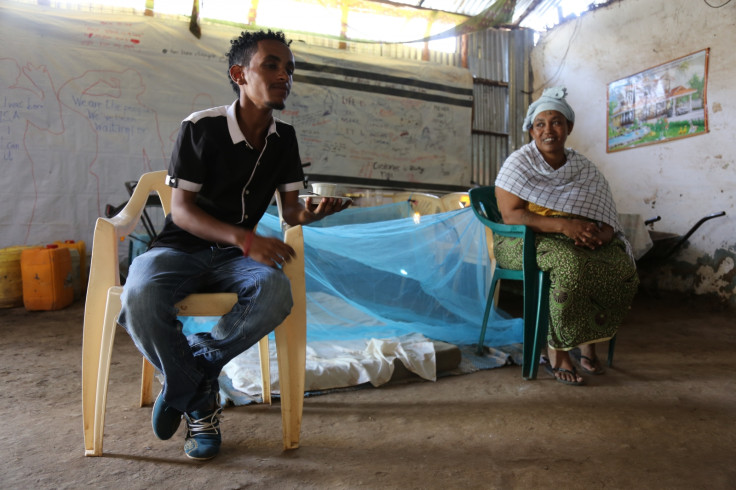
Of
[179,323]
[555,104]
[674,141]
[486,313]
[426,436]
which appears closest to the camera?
[179,323]

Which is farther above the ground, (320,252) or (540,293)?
(320,252)

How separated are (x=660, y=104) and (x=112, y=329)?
4845mm

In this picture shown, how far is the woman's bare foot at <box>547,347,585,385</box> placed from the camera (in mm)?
1958

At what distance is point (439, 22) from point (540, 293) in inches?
171

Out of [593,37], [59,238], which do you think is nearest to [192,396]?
[59,238]

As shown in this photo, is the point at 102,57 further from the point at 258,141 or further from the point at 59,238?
the point at 258,141

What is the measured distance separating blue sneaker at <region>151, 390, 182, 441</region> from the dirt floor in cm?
6

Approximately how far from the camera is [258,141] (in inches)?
59.5

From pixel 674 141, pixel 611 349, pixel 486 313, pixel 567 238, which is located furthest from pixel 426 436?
pixel 674 141

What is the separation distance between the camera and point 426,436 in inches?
56.7

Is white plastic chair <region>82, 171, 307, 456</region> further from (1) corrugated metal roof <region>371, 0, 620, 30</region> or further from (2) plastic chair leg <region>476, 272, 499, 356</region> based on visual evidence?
(1) corrugated metal roof <region>371, 0, 620, 30</region>

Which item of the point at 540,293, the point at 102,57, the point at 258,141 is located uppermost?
the point at 102,57

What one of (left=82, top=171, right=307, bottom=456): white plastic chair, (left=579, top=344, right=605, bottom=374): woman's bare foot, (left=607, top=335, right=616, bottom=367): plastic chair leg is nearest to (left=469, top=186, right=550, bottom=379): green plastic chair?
(left=579, top=344, right=605, bottom=374): woman's bare foot

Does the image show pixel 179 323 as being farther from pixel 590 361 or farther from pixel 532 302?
pixel 590 361
